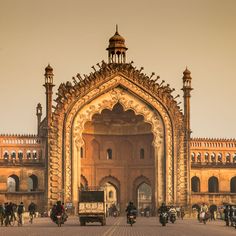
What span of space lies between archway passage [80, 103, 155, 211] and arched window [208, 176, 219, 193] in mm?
6802

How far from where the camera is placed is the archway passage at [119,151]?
76.9m

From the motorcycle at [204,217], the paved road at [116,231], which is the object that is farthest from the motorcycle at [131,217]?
the motorcycle at [204,217]

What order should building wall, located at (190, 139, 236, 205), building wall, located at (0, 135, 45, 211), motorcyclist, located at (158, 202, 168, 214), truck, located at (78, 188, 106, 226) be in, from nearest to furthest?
motorcyclist, located at (158, 202, 168, 214) → truck, located at (78, 188, 106, 226) → building wall, located at (0, 135, 45, 211) → building wall, located at (190, 139, 236, 205)

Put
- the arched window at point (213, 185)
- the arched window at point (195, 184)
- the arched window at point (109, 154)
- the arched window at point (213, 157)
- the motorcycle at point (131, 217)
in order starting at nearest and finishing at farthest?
1. the motorcycle at point (131, 217)
2. the arched window at point (195, 184)
3. the arched window at point (213, 157)
4. the arched window at point (213, 185)
5. the arched window at point (109, 154)

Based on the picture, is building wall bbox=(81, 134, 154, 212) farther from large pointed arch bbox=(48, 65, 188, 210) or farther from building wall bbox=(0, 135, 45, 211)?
building wall bbox=(0, 135, 45, 211)

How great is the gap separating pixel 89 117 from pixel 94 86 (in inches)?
127

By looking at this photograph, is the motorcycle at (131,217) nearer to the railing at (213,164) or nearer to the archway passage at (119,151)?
the archway passage at (119,151)

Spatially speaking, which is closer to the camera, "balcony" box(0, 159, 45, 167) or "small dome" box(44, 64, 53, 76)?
"balcony" box(0, 159, 45, 167)

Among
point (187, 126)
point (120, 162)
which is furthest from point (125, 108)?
point (120, 162)

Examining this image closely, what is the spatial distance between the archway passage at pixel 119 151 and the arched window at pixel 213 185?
22.3ft

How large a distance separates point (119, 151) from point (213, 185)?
11.2 m

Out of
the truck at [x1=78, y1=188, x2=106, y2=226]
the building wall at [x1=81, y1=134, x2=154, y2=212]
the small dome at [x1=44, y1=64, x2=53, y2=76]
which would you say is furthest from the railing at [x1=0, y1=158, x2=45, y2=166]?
the truck at [x1=78, y1=188, x2=106, y2=226]

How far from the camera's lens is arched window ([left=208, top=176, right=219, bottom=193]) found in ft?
253

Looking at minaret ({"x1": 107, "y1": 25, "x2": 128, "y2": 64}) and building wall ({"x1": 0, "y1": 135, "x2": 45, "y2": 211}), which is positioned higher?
minaret ({"x1": 107, "y1": 25, "x2": 128, "y2": 64})
